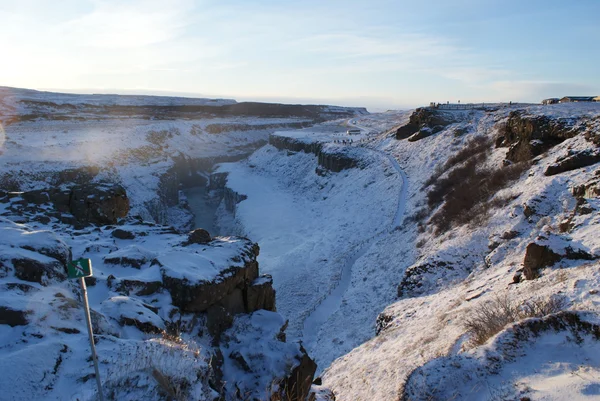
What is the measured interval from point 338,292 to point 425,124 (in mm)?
32157

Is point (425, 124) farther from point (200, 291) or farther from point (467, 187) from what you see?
point (200, 291)

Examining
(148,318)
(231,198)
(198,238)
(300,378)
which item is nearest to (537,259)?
(300,378)

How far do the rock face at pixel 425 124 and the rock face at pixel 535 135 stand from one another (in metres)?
17.5

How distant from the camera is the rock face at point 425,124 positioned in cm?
4500

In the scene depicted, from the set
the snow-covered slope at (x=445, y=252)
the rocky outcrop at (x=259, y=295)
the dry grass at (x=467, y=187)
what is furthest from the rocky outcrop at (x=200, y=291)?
the dry grass at (x=467, y=187)

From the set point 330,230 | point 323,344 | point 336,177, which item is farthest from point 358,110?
point 323,344

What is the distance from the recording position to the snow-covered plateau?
20.9 feet

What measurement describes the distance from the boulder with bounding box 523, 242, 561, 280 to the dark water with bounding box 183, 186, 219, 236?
1327 inches

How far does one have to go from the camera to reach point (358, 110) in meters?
175

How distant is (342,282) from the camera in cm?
2342

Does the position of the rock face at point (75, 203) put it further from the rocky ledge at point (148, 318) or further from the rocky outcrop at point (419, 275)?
the rocky outcrop at point (419, 275)

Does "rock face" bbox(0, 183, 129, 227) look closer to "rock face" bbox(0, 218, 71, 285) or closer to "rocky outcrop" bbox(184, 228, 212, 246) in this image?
"rocky outcrop" bbox(184, 228, 212, 246)

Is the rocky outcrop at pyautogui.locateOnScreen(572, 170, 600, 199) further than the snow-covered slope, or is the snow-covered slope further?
the rocky outcrop at pyautogui.locateOnScreen(572, 170, 600, 199)

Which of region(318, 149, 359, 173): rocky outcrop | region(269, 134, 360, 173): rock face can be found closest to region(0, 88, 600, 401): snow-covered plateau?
region(318, 149, 359, 173): rocky outcrop
